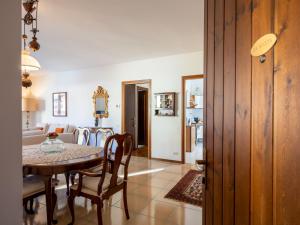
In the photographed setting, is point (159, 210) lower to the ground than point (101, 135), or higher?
lower

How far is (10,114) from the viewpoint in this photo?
665 mm

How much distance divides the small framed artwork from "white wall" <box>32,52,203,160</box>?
0.54 ft

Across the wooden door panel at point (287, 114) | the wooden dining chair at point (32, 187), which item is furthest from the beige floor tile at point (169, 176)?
the wooden door panel at point (287, 114)

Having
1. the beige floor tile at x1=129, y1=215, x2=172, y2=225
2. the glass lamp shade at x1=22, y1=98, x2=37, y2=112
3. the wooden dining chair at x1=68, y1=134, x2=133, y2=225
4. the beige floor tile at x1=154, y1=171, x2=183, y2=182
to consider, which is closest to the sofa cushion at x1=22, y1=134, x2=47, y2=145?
the wooden dining chair at x1=68, y1=134, x2=133, y2=225

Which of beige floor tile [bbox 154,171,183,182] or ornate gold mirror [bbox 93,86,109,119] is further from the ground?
ornate gold mirror [bbox 93,86,109,119]

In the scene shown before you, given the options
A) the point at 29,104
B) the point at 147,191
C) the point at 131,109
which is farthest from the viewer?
the point at 29,104

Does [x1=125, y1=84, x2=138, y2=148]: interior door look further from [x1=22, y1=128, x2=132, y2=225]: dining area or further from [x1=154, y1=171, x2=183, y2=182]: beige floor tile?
[x1=22, y1=128, x2=132, y2=225]: dining area

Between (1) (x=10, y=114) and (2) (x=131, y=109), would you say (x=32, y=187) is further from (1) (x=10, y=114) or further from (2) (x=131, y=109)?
(2) (x=131, y=109)

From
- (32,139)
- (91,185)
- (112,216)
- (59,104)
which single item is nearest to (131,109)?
(59,104)

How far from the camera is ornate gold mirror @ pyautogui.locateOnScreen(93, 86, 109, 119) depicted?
5.57m

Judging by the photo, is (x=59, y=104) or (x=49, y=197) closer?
(x=49, y=197)

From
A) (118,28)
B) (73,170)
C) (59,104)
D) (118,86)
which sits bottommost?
(73,170)

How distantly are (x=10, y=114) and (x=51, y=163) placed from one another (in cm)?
146

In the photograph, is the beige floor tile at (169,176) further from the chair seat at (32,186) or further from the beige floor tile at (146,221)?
the chair seat at (32,186)
